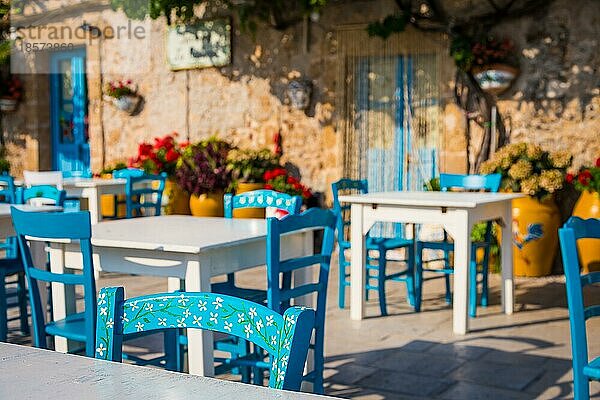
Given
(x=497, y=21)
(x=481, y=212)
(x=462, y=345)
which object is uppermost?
(x=497, y=21)

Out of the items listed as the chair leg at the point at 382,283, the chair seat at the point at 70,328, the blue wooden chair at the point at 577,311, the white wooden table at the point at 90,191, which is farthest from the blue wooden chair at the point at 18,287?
the blue wooden chair at the point at 577,311

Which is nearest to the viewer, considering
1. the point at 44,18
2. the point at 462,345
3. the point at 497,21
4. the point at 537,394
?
the point at 537,394

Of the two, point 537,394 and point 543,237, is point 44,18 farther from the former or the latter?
point 537,394

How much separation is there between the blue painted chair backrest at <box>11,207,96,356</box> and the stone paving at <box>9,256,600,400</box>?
50.4 inches

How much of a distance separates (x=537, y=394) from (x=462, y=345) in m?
0.91

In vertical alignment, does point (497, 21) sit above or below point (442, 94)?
above

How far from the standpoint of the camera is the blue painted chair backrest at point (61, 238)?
117 inches

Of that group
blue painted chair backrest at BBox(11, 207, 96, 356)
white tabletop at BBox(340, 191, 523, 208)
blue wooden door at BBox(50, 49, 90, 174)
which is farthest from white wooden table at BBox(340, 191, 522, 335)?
blue wooden door at BBox(50, 49, 90, 174)

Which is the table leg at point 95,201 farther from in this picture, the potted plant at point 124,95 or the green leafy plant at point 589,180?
the green leafy plant at point 589,180

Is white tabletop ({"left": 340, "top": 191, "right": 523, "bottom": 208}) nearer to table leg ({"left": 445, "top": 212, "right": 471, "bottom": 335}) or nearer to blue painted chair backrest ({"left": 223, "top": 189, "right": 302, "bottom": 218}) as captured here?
table leg ({"left": 445, "top": 212, "right": 471, "bottom": 335})

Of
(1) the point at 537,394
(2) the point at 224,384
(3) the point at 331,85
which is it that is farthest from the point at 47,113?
(2) the point at 224,384

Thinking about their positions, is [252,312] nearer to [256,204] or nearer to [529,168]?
[256,204]

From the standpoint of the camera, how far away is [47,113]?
1133cm

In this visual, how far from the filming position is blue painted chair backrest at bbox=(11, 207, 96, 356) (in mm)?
2977
